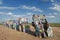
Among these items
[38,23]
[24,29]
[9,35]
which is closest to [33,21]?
[38,23]

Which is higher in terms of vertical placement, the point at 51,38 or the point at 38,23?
the point at 38,23

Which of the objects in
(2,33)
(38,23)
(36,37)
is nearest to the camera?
(2,33)

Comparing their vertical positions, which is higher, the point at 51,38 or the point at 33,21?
the point at 33,21

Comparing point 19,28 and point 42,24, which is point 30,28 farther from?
point 42,24

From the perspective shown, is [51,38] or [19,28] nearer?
[51,38]

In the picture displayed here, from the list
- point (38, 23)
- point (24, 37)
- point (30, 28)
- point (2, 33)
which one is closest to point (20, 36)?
point (24, 37)

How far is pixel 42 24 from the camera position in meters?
19.7

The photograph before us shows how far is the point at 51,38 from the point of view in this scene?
62.9ft

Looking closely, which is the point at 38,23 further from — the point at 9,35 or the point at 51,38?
the point at 9,35

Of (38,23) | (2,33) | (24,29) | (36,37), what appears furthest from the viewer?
(24,29)

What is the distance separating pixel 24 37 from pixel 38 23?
9.60ft

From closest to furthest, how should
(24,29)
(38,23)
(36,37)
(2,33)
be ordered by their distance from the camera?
1. (2,33)
2. (36,37)
3. (38,23)
4. (24,29)

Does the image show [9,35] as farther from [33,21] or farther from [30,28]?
[30,28]

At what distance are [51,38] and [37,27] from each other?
170 cm
